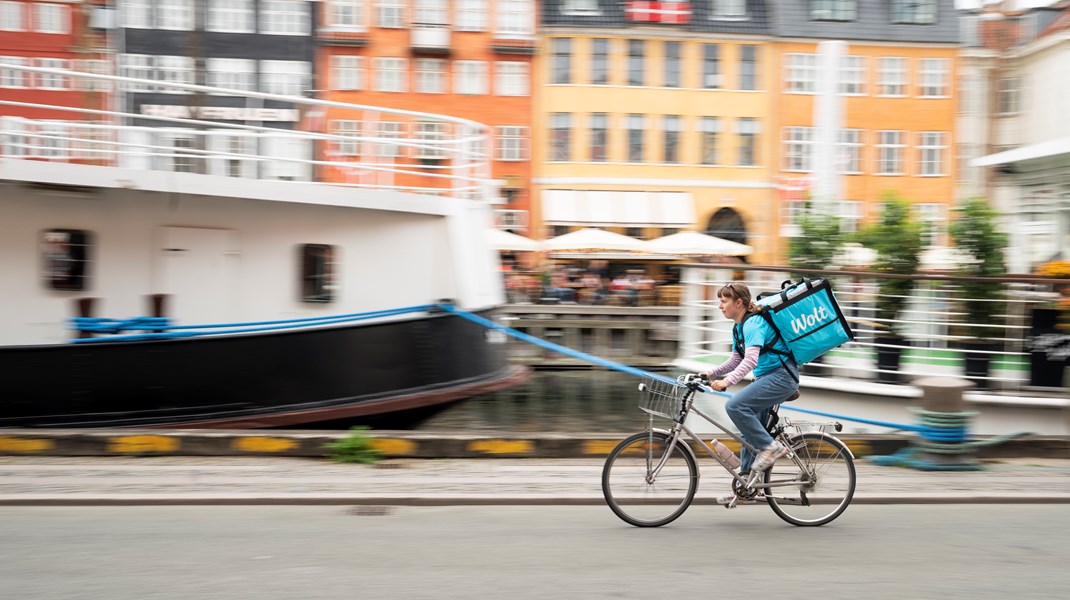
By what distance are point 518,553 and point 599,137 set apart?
3583cm

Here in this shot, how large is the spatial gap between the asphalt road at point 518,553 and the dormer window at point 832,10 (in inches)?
1485

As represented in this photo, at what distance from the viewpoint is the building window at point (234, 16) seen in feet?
133

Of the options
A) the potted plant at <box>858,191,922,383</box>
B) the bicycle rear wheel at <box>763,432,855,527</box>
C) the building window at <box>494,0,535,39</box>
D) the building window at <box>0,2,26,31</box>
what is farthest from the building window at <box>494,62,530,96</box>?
the bicycle rear wheel at <box>763,432,855,527</box>

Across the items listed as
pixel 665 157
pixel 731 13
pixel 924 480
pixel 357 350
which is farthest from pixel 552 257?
pixel 924 480

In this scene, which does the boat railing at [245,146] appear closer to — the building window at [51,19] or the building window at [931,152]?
the building window at [51,19]

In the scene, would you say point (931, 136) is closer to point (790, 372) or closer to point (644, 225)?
point (644, 225)

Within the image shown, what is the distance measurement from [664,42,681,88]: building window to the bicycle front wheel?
119 feet

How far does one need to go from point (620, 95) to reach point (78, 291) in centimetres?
3228

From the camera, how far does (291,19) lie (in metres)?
40.8

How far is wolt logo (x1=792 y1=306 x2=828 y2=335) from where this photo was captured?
6746 millimetres

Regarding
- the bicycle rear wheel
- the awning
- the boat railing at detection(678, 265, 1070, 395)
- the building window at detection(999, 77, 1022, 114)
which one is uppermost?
the building window at detection(999, 77, 1022, 114)

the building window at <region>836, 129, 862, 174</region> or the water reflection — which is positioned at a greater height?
the building window at <region>836, 129, 862, 174</region>

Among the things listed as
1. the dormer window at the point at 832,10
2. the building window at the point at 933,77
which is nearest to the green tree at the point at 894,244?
the dormer window at the point at 832,10

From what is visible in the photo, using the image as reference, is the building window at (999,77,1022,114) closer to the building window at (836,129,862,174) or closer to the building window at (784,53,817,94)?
the building window at (836,129,862,174)
